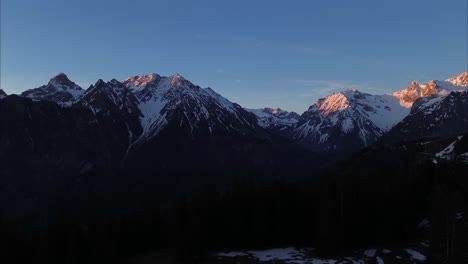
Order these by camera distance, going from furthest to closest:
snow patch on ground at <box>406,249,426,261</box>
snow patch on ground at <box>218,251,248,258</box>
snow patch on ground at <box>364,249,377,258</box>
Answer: snow patch on ground at <box>218,251,248,258</box> < snow patch on ground at <box>364,249,377,258</box> < snow patch on ground at <box>406,249,426,261</box>

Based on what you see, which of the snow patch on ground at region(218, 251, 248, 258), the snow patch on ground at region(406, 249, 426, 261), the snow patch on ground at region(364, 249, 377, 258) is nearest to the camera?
the snow patch on ground at region(406, 249, 426, 261)

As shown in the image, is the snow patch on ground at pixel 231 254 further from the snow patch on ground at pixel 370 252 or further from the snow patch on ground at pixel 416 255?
the snow patch on ground at pixel 416 255

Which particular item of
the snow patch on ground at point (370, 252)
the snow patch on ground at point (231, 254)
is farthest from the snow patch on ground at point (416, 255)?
the snow patch on ground at point (231, 254)

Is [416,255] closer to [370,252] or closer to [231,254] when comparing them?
[370,252]

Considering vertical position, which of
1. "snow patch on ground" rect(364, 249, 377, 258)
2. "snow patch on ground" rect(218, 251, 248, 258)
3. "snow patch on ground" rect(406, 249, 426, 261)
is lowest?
"snow patch on ground" rect(218, 251, 248, 258)

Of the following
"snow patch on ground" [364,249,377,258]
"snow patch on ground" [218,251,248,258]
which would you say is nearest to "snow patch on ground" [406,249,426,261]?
"snow patch on ground" [364,249,377,258]

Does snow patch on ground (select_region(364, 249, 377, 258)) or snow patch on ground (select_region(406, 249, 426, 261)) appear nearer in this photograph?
snow patch on ground (select_region(406, 249, 426, 261))

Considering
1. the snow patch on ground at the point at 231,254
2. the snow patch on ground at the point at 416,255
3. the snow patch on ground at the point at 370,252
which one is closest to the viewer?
the snow patch on ground at the point at 416,255

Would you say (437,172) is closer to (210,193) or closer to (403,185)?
(403,185)

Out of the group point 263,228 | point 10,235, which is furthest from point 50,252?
point 263,228

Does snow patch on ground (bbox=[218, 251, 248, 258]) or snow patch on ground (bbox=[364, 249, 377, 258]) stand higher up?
snow patch on ground (bbox=[364, 249, 377, 258])

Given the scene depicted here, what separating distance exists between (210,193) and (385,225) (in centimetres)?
3063

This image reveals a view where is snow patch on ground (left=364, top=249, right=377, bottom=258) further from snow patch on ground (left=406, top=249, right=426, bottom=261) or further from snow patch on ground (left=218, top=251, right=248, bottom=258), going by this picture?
snow patch on ground (left=218, top=251, right=248, bottom=258)

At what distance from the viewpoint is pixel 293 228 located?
73.0m
